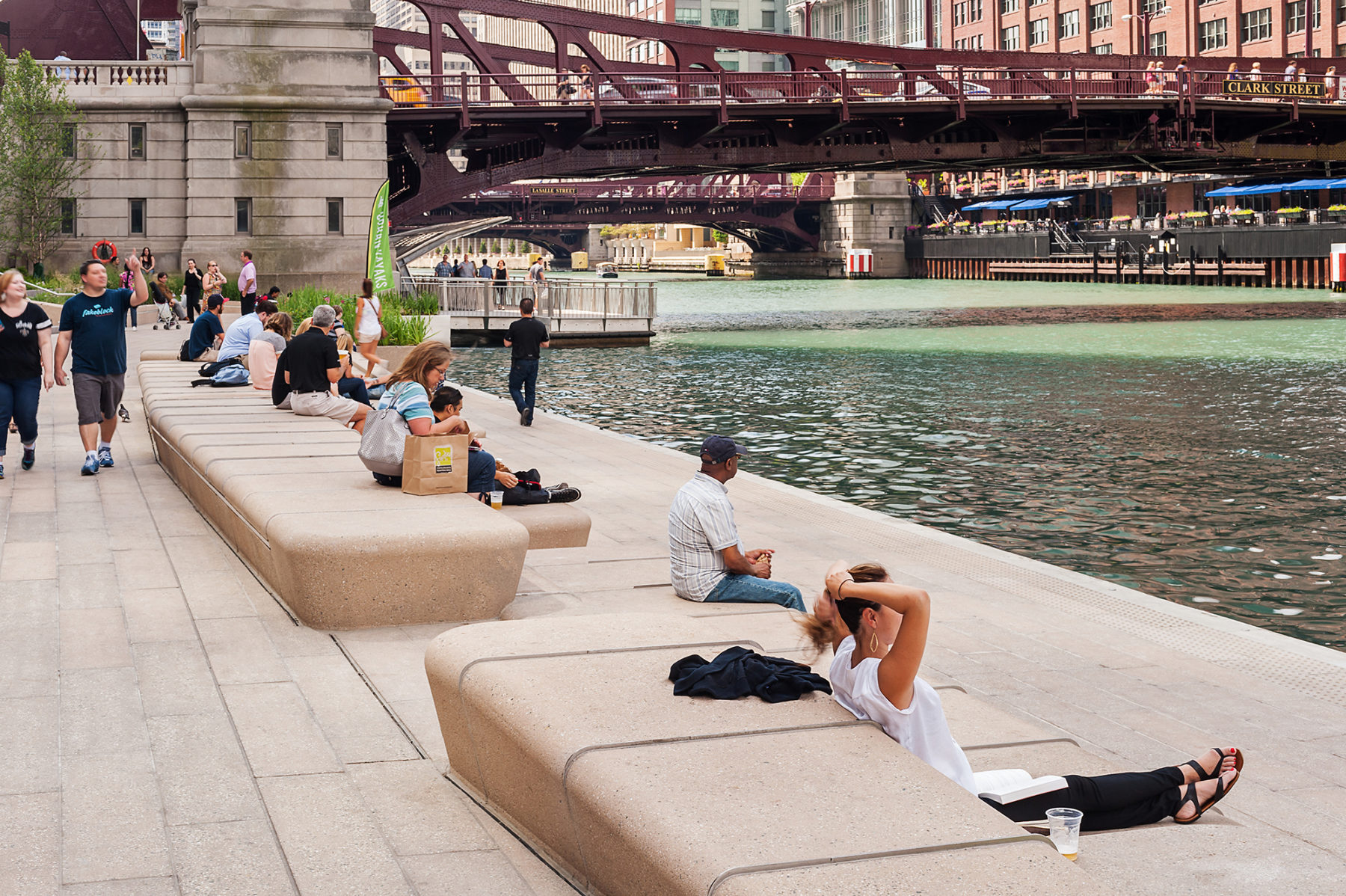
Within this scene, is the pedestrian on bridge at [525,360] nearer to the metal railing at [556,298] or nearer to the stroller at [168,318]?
the stroller at [168,318]

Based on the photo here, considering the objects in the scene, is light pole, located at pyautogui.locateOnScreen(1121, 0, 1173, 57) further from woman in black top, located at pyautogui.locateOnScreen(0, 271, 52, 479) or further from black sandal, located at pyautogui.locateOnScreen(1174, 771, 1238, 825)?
black sandal, located at pyautogui.locateOnScreen(1174, 771, 1238, 825)

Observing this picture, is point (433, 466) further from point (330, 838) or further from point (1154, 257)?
point (1154, 257)

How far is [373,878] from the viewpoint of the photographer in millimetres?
4879

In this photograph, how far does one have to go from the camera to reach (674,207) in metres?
115

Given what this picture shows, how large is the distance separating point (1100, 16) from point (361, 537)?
105909mm

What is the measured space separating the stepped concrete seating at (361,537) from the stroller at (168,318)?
98.7ft

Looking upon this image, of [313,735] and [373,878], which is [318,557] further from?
[373,878]

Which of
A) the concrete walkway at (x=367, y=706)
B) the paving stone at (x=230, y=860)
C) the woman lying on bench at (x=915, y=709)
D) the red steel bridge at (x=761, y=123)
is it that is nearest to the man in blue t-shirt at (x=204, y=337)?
the concrete walkway at (x=367, y=706)

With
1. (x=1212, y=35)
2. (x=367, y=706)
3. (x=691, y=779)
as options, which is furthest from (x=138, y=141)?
(x=1212, y=35)

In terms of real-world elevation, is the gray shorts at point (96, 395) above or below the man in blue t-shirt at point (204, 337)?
below

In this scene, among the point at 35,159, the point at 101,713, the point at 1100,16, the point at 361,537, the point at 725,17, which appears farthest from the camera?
the point at 725,17

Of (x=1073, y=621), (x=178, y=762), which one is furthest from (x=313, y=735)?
(x=1073, y=621)

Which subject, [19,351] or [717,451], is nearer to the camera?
[717,451]

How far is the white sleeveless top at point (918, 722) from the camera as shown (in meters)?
5.02
